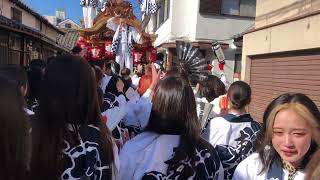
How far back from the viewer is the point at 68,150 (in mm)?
2162

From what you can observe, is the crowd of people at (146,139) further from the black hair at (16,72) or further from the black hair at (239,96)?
the black hair at (239,96)

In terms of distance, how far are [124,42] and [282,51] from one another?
481 cm

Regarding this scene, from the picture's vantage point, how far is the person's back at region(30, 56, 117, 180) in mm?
2107

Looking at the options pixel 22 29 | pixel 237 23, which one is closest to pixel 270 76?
pixel 22 29

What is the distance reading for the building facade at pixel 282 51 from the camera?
8.98m

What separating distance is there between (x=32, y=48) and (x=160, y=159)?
1414 cm

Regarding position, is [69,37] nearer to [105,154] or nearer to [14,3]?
[14,3]

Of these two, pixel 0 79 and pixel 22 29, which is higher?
pixel 22 29

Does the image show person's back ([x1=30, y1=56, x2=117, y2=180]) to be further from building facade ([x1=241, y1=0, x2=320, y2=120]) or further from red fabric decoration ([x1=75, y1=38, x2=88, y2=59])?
building facade ([x1=241, y1=0, x2=320, y2=120])

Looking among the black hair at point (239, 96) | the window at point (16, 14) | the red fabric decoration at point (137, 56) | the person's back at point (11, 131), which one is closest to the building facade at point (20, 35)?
the window at point (16, 14)

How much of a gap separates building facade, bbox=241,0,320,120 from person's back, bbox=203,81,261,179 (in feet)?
19.2

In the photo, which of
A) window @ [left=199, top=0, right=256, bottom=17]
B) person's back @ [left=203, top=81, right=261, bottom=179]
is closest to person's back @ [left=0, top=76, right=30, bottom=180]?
person's back @ [left=203, top=81, right=261, bottom=179]

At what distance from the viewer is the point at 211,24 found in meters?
18.8

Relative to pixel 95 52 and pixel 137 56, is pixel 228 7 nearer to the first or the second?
pixel 137 56
